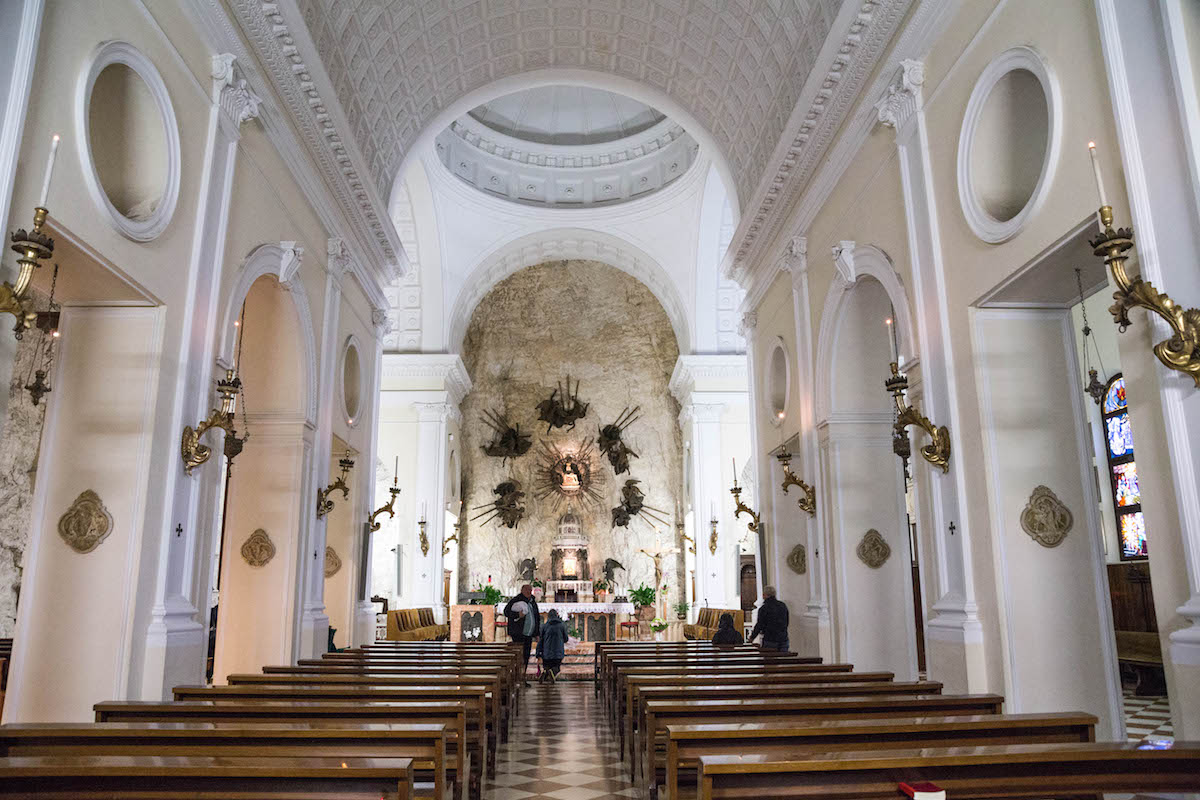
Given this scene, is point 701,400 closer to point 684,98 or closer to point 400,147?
point 684,98

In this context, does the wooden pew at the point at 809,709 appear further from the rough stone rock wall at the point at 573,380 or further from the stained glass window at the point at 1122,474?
the rough stone rock wall at the point at 573,380

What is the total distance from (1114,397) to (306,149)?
1183cm

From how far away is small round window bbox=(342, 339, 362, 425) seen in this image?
11506mm

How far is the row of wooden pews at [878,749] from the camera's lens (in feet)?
9.96

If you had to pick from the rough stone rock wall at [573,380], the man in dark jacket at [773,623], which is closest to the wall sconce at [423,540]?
the rough stone rock wall at [573,380]

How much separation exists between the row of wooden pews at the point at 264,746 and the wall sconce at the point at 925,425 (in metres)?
3.60

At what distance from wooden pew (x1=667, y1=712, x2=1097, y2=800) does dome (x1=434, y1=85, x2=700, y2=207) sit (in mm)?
16411

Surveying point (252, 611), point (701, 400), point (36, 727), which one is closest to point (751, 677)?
point (36, 727)

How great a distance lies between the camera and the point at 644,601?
18.1m

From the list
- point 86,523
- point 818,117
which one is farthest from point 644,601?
point 86,523

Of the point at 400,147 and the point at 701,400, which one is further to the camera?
the point at 701,400

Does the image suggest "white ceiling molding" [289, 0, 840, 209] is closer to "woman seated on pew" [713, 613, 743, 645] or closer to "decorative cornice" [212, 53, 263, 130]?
"decorative cornice" [212, 53, 263, 130]

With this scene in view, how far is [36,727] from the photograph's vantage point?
144 inches

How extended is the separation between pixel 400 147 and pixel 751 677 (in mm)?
9317
